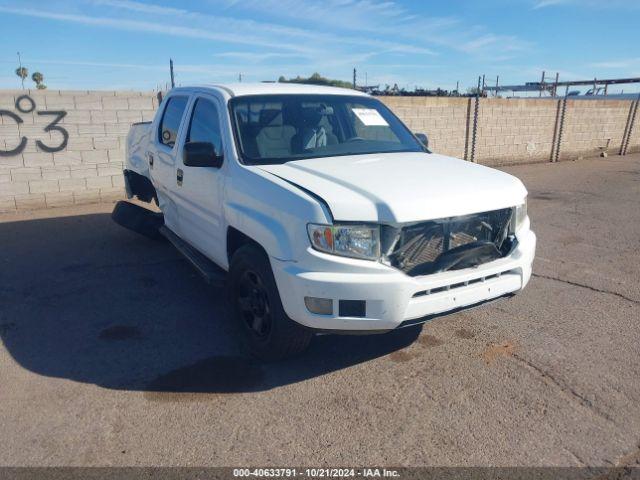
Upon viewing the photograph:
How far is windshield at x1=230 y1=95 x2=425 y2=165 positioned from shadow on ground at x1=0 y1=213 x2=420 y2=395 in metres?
1.50

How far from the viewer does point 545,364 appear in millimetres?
3639

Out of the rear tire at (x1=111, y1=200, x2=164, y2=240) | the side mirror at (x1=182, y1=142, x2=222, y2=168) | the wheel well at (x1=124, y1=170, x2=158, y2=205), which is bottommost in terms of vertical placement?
the rear tire at (x1=111, y1=200, x2=164, y2=240)

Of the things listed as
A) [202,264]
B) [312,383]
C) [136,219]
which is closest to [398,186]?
[312,383]

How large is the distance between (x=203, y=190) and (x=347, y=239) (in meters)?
1.76

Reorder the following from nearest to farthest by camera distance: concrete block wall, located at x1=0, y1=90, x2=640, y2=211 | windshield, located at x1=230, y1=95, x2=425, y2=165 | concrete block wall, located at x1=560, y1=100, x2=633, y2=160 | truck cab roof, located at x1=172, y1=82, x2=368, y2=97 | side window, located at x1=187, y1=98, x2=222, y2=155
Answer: windshield, located at x1=230, y1=95, x2=425, y2=165
side window, located at x1=187, y1=98, x2=222, y2=155
truck cab roof, located at x1=172, y1=82, x2=368, y2=97
concrete block wall, located at x1=0, y1=90, x2=640, y2=211
concrete block wall, located at x1=560, y1=100, x2=633, y2=160

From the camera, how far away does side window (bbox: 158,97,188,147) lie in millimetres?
5113

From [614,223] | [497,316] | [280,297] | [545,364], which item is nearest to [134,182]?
[280,297]

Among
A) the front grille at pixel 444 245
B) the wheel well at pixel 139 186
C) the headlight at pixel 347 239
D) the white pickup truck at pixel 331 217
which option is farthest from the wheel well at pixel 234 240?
the wheel well at pixel 139 186

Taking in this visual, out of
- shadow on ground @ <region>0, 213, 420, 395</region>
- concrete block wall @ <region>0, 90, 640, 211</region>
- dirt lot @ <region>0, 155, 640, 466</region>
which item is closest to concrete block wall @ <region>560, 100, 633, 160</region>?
concrete block wall @ <region>0, 90, 640, 211</region>

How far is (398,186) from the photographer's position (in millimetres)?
3238

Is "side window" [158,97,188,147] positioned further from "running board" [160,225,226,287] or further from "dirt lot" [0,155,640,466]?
"dirt lot" [0,155,640,466]

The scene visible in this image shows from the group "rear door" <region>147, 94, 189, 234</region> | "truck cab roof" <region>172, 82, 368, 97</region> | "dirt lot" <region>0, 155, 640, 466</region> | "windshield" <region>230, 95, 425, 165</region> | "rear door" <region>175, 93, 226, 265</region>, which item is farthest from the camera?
"rear door" <region>147, 94, 189, 234</region>

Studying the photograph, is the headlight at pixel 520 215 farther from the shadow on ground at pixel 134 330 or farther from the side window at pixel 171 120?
the side window at pixel 171 120

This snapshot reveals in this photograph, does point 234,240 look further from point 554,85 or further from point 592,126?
point 554,85
